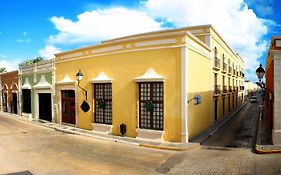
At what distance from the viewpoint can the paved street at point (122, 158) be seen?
9.27m

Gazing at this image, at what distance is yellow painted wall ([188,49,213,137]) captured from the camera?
14144 mm

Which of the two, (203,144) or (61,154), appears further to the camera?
(203,144)

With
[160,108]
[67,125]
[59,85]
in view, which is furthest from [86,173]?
[59,85]

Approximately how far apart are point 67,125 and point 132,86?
8234mm

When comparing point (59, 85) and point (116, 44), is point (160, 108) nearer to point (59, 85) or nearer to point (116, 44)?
point (116, 44)

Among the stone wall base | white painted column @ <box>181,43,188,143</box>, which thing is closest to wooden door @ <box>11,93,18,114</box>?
white painted column @ <box>181,43,188,143</box>

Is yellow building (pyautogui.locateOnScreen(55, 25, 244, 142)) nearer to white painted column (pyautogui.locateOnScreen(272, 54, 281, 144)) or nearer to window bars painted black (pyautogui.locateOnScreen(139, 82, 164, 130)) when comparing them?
window bars painted black (pyautogui.locateOnScreen(139, 82, 164, 130))

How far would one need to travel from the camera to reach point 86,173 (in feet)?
29.7

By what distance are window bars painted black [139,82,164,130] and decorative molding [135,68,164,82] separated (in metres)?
0.46

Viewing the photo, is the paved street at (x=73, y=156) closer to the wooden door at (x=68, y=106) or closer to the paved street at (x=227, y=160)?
the paved street at (x=227, y=160)

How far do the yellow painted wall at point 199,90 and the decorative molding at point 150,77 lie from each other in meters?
1.91

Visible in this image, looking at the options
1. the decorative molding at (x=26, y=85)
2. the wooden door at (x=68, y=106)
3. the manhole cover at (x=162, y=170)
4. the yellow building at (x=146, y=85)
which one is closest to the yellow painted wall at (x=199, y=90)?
the yellow building at (x=146, y=85)

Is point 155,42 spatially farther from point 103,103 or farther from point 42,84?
point 42,84

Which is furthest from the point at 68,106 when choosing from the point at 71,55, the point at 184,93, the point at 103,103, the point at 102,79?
the point at 184,93
